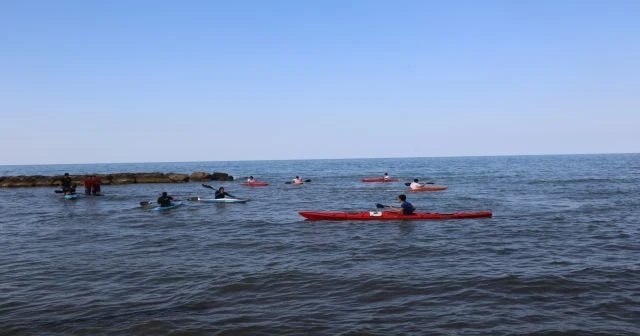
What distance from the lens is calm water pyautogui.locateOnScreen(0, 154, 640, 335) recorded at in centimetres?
880

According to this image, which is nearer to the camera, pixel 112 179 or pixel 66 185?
pixel 66 185

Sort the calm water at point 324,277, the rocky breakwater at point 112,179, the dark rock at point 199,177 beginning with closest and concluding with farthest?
1. the calm water at point 324,277
2. the rocky breakwater at point 112,179
3. the dark rock at point 199,177

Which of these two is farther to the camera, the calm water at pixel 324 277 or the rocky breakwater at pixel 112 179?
the rocky breakwater at pixel 112 179

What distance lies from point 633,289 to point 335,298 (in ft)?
21.2

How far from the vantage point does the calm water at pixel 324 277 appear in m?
8.80

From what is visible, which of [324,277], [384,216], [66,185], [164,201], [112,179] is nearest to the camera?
[324,277]

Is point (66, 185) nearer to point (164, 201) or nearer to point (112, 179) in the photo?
point (164, 201)

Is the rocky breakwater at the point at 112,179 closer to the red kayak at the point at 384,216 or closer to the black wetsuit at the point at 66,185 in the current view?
the black wetsuit at the point at 66,185

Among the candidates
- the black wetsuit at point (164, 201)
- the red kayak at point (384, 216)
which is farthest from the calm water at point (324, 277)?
the black wetsuit at point (164, 201)

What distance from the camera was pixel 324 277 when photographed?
12141 millimetres

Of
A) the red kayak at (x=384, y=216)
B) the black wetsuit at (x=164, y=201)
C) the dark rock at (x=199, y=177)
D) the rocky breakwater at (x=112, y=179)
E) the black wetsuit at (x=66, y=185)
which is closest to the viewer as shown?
the red kayak at (x=384, y=216)

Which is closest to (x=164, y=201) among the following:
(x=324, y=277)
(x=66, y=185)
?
(x=66, y=185)

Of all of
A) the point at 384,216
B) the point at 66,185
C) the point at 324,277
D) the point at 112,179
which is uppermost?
the point at 66,185

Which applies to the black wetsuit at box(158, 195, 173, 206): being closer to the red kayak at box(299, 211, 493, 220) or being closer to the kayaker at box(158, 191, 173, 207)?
the kayaker at box(158, 191, 173, 207)
